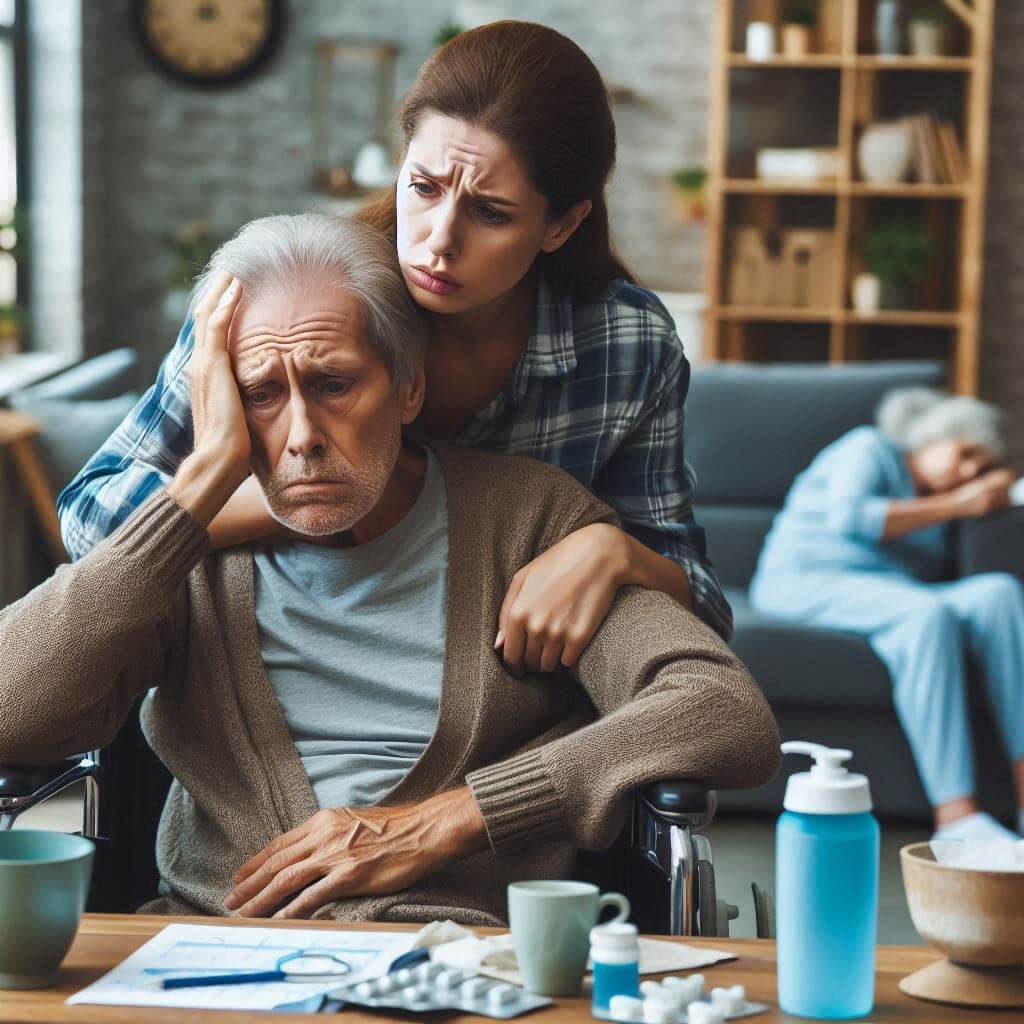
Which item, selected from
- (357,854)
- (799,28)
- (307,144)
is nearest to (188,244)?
(307,144)

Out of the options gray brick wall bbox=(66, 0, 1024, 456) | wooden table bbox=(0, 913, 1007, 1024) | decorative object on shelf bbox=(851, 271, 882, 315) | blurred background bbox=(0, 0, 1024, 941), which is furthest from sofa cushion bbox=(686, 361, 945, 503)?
wooden table bbox=(0, 913, 1007, 1024)

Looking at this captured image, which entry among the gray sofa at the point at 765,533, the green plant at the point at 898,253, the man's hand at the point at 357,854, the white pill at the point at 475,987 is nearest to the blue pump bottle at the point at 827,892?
the white pill at the point at 475,987

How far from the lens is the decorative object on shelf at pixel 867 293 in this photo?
5973mm

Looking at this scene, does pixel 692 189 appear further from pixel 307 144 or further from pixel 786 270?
pixel 307 144

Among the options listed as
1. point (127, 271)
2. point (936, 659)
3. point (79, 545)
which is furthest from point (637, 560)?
point (127, 271)

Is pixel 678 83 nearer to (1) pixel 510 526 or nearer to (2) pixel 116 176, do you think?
(2) pixel 116 176

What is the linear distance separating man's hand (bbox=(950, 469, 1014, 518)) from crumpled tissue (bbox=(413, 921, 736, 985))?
9.03 feet

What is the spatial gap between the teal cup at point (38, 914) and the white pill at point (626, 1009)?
1.31 ft

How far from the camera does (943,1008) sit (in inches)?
45.1

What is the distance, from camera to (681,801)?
1.49m

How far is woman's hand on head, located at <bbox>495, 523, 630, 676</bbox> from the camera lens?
5.52 ft

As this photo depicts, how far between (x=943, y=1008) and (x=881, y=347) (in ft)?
17.7

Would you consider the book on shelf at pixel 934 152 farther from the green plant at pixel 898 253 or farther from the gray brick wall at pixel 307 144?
the gray brick wall at pixel 307 144

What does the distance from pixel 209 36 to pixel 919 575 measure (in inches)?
153
